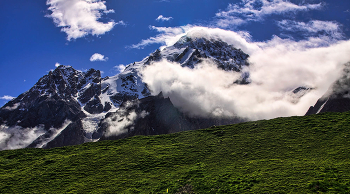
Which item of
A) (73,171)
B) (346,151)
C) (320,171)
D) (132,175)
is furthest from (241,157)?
(73,171)

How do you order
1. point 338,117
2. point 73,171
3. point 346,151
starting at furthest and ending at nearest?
1. point 338,117
2. point 73,171
3. point 346,151

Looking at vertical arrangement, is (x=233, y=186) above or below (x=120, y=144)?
below

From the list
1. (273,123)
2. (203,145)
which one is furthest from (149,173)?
(273,123)

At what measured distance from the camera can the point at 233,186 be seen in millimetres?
35969

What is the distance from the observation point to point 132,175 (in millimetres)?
43562

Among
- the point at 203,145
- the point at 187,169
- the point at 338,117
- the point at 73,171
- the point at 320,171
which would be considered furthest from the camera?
the point at 338,117

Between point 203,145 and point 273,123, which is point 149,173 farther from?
point 273,123

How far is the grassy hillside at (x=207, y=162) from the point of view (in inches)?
1415

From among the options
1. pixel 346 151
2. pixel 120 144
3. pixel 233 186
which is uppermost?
pixel 120 144

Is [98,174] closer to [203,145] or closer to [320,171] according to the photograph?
[203,145]

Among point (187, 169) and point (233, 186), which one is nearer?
point (233, 186)

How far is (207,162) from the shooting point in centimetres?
4512

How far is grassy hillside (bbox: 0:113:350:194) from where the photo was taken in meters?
35.9

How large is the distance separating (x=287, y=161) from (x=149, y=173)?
74.2 feet
